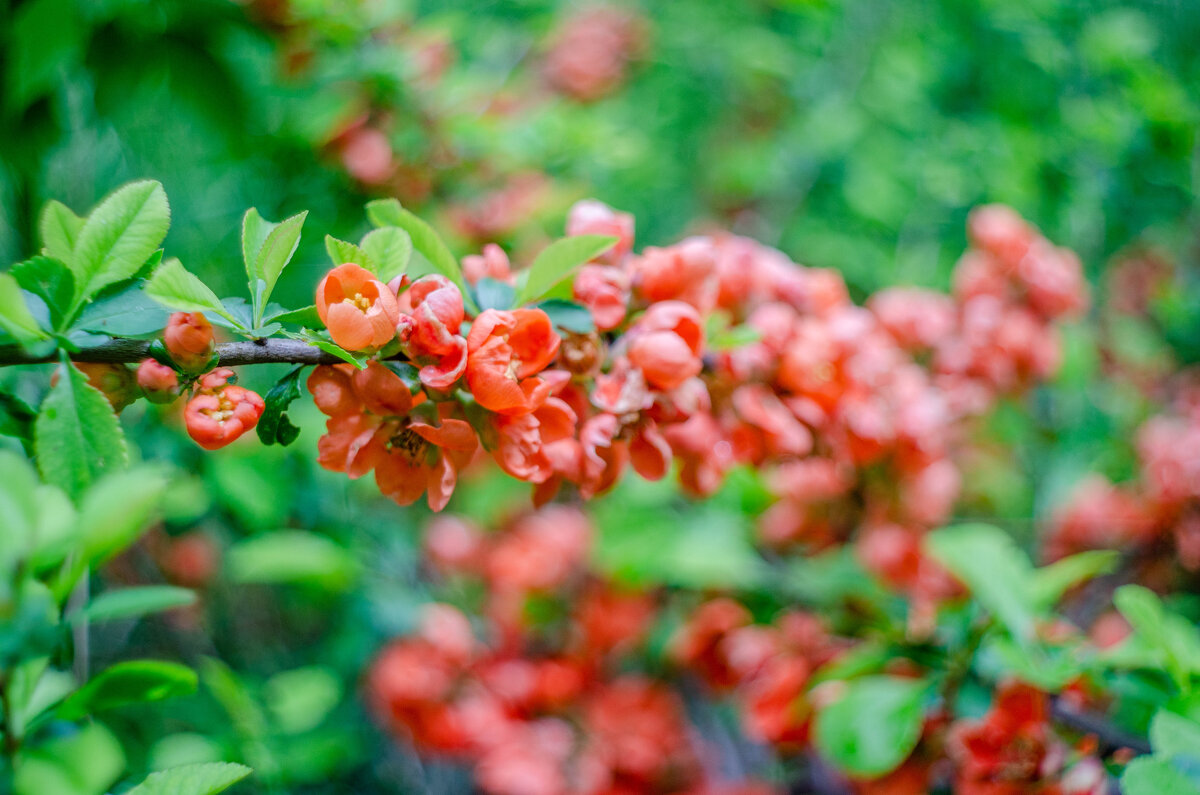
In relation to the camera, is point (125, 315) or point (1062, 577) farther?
point (1062, 577)

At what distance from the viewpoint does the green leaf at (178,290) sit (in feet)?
1.27

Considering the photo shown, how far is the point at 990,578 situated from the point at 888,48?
4.81 ft

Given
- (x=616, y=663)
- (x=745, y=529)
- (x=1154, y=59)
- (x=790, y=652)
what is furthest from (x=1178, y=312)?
(x=616, y=663)

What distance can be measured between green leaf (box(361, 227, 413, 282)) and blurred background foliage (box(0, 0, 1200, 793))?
0.61 m

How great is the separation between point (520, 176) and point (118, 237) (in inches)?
34.5

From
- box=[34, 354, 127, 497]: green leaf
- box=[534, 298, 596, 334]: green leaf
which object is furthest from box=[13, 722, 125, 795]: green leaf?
box=[534, 298, 596, 334]: green leaf

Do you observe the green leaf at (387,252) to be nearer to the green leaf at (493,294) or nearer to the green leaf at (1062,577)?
the green leaf at (493,294)

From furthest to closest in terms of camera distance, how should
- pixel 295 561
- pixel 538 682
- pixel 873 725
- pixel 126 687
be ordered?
pixel 538 682
pixel 295 561
pixel 873 725
pixel 126 687

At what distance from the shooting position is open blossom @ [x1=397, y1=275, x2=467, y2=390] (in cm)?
44

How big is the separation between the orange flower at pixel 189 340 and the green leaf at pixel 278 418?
0.05 m

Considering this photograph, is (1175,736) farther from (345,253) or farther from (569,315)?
(345,253)

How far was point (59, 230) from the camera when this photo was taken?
1.43 ft

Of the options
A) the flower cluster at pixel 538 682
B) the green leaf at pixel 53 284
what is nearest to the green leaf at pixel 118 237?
the green leaf at pixel 53 284

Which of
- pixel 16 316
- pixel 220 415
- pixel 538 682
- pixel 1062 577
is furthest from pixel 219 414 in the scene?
pixel 538 682
